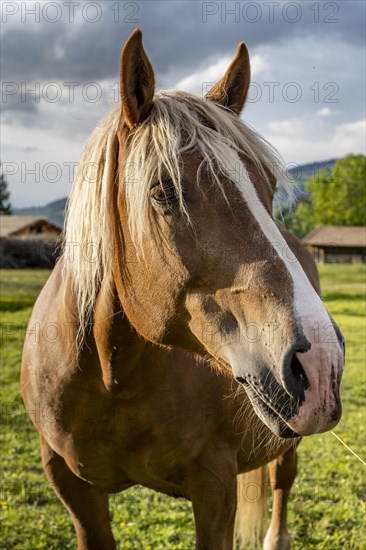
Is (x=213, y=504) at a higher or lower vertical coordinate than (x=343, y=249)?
lower

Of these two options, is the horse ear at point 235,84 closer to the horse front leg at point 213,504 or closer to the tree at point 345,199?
the horse front leg at point 213,504

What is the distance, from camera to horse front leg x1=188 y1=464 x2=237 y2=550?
2.67m

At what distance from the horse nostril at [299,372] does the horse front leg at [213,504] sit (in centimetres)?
122

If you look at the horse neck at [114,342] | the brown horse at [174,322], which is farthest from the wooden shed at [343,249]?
the horse neck at [114,342]

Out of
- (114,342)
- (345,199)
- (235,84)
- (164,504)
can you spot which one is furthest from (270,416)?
(345,199)

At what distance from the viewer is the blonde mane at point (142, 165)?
1984mm

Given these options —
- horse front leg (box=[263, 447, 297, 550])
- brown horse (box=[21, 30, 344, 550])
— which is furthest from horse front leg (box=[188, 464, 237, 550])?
horse front leg (box=[263, 447, 297, 550])

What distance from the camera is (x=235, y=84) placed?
2480 mm

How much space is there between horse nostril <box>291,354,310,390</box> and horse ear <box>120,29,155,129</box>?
1114 mm

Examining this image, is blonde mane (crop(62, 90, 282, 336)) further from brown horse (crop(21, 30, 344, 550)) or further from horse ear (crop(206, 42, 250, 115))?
horse ear (crop(206, 42, 250, 115))

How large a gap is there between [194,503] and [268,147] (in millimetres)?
1716

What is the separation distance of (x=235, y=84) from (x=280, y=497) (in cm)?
324

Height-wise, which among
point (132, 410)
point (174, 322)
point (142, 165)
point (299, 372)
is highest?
point (142, 165)

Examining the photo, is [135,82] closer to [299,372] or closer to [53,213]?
[299,372]
